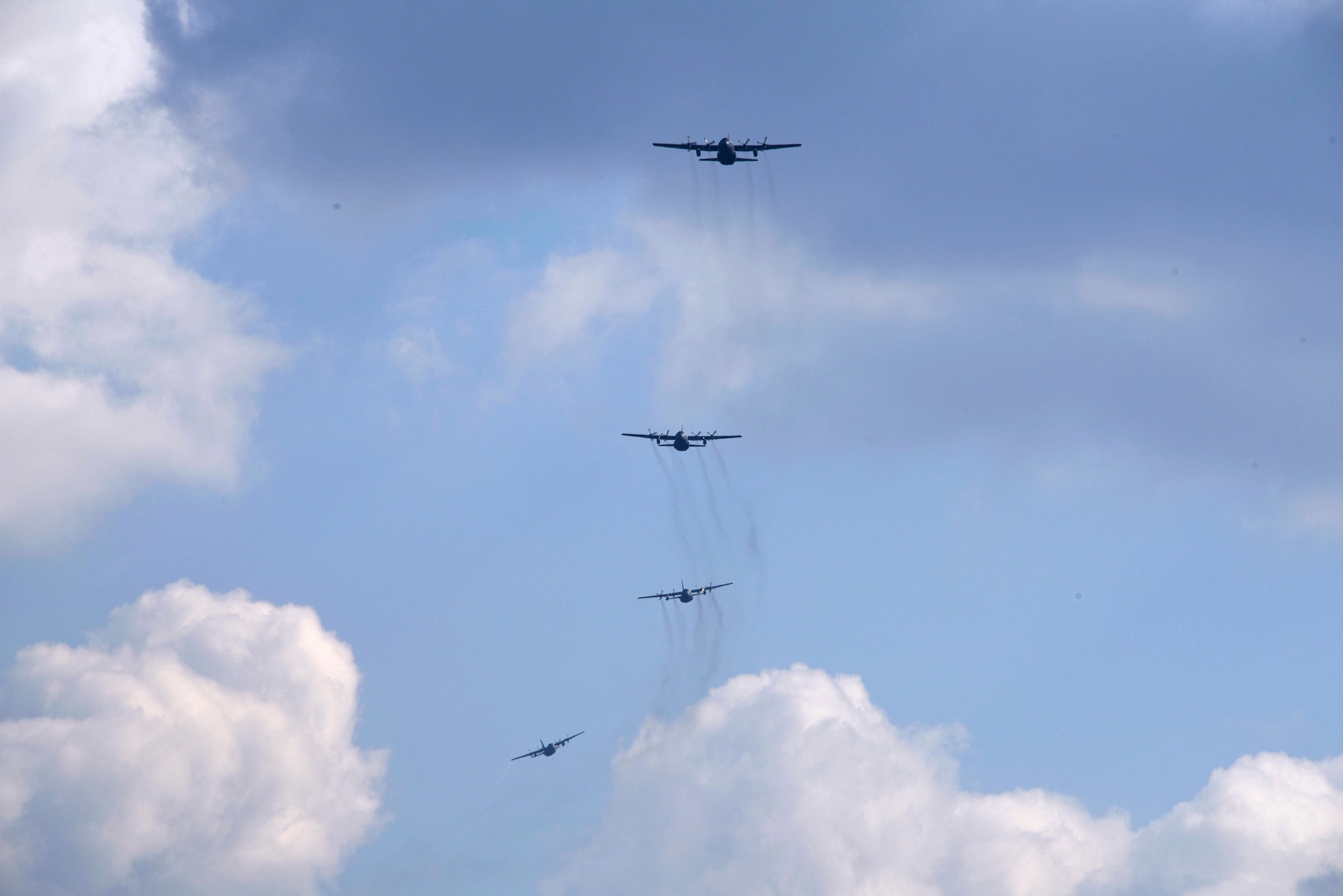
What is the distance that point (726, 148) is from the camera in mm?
190000
